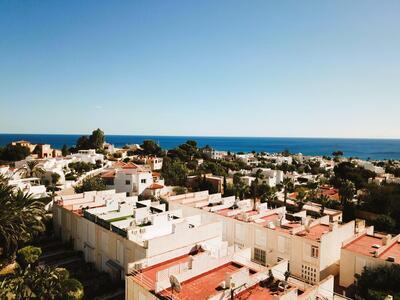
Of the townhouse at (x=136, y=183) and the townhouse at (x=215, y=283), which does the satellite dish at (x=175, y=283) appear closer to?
the townhouse at (x=215, y=283)

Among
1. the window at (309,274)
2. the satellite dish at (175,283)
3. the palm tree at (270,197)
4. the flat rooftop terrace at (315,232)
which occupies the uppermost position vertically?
the satellite dish at (175,283)

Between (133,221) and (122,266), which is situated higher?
(133,221)

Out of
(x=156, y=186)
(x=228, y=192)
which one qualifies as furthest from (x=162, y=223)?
(x=228, y=192)

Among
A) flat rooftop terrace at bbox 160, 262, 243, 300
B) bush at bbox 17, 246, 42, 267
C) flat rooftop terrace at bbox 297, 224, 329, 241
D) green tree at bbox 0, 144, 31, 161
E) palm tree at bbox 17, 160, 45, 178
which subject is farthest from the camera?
green tree at bbox 0, 144, 31, 161

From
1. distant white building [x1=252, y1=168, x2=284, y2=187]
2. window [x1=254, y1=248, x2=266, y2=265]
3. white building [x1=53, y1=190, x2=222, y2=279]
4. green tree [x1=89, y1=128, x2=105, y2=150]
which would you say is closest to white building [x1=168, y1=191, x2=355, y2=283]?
window [x1=254, y1=248, x2=266, y2=265]

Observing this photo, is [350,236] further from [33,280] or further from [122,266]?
[33,280]

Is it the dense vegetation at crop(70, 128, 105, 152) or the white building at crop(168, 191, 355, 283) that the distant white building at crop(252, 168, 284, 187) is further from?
the dense vegetation at crop(70, 128, 105, 152)

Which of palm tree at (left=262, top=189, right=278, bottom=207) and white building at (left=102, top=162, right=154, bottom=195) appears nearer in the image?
palm tree at (left=262, top=189, right=278, bottom=207)

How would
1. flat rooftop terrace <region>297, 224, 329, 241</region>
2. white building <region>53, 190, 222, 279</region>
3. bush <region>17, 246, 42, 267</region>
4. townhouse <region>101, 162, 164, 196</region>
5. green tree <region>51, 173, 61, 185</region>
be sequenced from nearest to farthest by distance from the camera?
white building <region>53, 190, 222, 279</region>
bush <region>17, 246, 42, 267</region>
flat rooftop terrace <region>297, 224, 329, 241</region>
townhouse <region>101, 162, 164, 196</region>
green tree <region>51, 173, 61, 185</region>

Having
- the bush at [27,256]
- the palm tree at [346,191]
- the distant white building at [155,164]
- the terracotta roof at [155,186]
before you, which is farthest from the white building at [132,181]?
the palm tree at [346,191]
